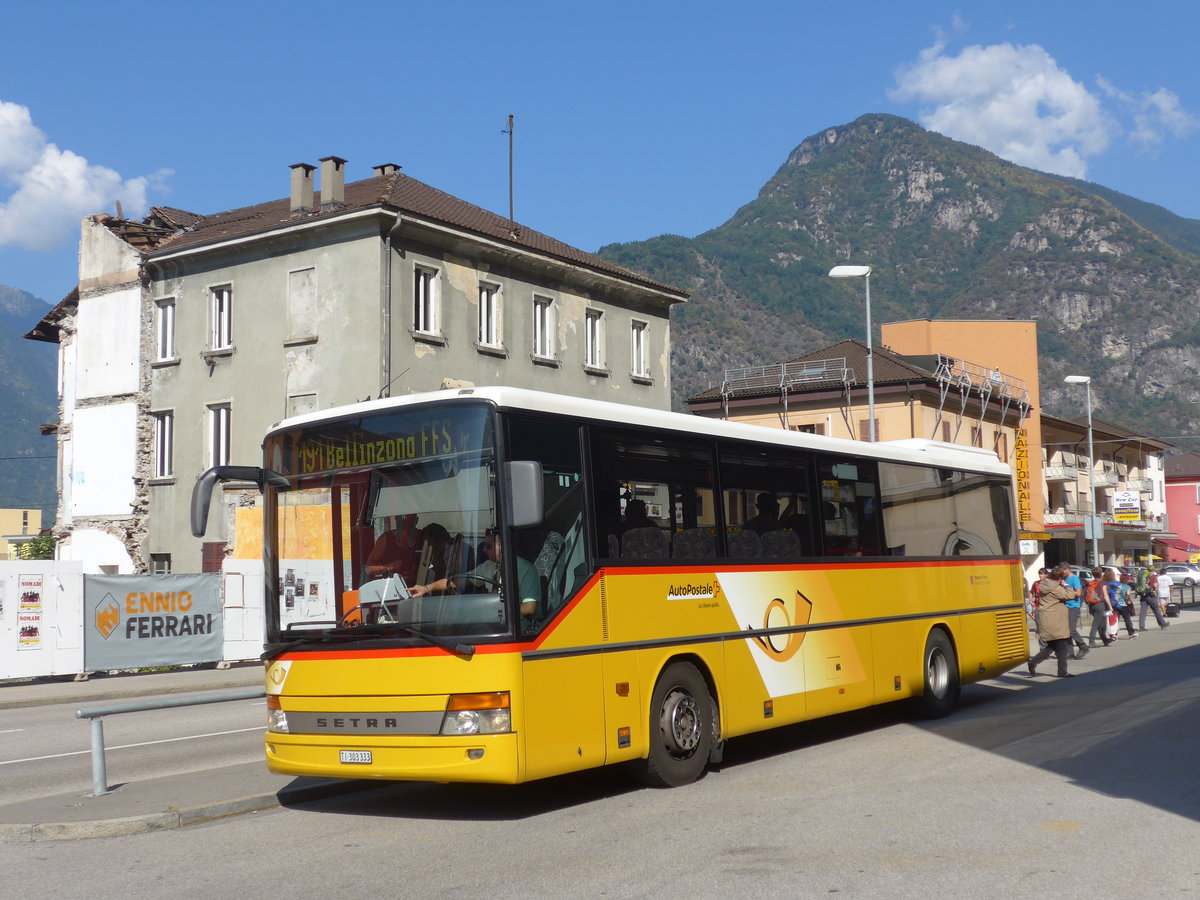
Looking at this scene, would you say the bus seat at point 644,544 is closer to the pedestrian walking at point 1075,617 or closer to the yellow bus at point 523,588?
the yellow bus at point 523,588

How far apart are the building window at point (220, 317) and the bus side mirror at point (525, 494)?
100 feet

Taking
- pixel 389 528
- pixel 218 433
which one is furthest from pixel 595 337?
pixel 389 528

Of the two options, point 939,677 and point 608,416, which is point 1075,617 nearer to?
point 939,677

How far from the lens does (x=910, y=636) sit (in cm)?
1408

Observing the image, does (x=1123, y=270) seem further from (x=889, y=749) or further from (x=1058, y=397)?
(x=889, y=749)

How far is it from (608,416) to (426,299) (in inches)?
1022

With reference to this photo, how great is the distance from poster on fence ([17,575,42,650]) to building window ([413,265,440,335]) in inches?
535

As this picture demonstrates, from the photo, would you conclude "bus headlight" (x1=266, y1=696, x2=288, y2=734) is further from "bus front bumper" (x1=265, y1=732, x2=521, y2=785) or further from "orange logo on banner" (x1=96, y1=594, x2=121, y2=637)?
"orange logo on banner" (x1=96, y1=594, x2=121, y2=637)

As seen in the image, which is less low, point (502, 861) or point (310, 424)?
point (310, 424)

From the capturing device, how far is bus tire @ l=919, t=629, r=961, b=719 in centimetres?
1449

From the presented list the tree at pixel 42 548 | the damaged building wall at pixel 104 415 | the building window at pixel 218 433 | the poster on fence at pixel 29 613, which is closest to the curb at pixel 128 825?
the poster on fence at pixel 29 613

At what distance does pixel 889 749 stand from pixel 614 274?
30169 millimetres

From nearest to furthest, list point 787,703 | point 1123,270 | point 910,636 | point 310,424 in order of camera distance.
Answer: point 310,424 < point 787,703 < point 910,636 < point 1123,270

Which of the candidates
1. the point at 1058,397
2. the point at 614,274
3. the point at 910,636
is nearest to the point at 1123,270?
the point at 1058,397
